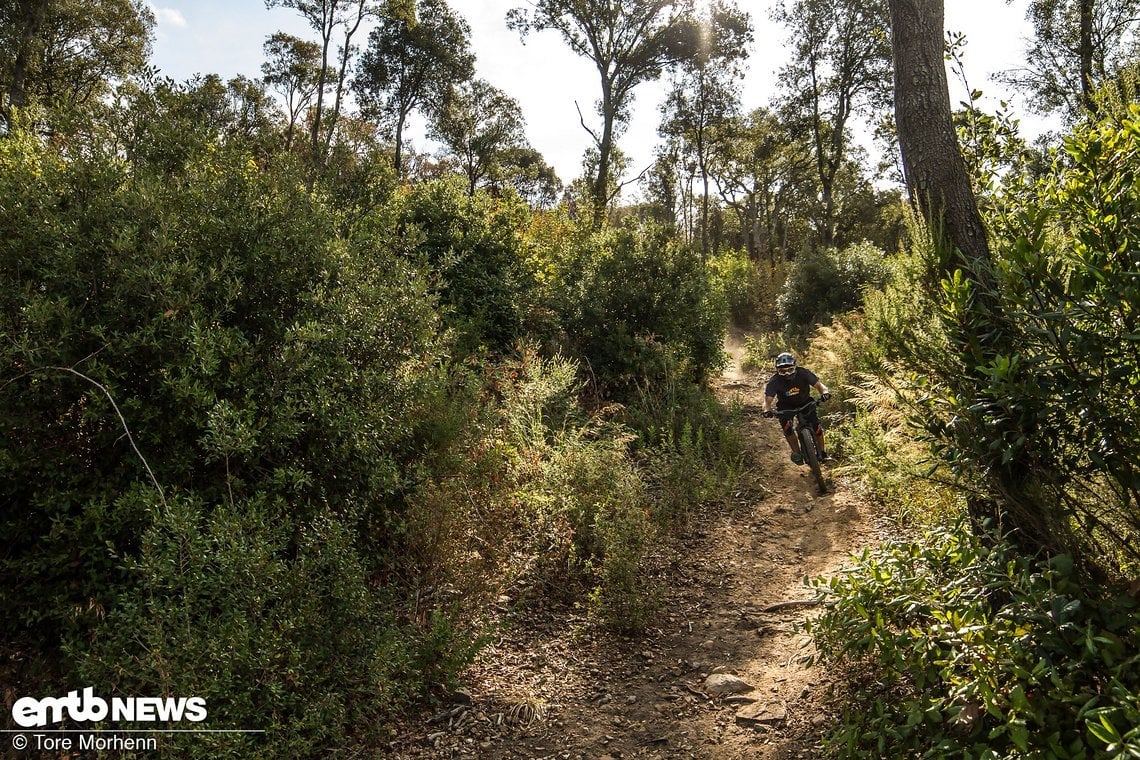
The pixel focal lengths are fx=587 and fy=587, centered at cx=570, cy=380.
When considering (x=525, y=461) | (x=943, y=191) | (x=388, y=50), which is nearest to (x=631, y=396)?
→ (x=525, y=461)

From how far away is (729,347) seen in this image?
779 inches

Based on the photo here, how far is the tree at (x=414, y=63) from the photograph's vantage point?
2692 centimetres

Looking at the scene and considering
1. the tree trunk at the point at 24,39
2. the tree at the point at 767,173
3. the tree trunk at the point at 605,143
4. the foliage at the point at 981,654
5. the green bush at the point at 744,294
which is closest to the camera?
the foliage at the point at 981,654

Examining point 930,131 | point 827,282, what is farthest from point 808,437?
point 827,282

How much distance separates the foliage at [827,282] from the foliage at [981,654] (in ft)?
47.0

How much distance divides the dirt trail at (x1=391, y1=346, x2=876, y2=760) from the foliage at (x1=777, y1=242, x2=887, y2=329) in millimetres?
12068

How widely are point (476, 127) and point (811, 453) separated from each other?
28.7 m

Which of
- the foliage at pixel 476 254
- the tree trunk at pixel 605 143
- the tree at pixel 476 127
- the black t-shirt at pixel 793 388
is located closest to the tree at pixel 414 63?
the tree at pixel 476 127

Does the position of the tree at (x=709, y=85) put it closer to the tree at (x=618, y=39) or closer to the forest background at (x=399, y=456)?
the tree at (x=618, y=39)

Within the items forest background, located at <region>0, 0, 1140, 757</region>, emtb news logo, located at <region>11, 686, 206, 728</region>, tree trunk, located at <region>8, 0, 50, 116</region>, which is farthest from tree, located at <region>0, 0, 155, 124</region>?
emtb news logo, located at <region>11, 686, 206, 728</region>

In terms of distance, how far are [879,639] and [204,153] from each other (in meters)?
5.39

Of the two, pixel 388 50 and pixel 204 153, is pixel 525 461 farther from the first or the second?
pixel 388 50

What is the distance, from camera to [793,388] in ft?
25.3

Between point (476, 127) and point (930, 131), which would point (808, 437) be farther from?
point (476, 127)
